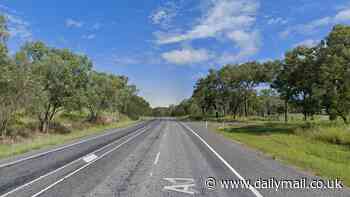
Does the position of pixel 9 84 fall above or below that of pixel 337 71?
below

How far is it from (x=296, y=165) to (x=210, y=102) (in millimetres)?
76778

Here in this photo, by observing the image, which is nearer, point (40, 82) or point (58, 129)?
point (40, 82)

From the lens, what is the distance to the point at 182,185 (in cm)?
732

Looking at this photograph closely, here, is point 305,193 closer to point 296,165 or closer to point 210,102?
point 296,165

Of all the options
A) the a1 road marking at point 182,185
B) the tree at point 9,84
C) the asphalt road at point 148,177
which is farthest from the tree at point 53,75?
the a1 road marking at point 182,185

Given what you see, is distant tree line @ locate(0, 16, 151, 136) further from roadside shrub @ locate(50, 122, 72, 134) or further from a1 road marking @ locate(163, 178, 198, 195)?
a1 road marking @ locate(163, 178, 198, 195)

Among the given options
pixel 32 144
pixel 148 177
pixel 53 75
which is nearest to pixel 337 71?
pixel 148 177

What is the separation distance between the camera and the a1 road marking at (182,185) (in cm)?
680

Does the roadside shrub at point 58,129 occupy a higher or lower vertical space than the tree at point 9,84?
lower

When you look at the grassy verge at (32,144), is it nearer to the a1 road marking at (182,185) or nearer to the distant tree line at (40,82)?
the distant tree line at (40,82)

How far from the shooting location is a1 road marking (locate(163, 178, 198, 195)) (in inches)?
268

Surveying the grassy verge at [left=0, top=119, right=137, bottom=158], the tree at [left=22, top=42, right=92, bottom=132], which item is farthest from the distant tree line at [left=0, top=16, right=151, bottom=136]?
the grassy verge at [left=0, top=119, right=137, bottom=158]

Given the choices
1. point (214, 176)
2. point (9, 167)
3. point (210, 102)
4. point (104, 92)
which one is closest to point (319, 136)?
point (214, 176)

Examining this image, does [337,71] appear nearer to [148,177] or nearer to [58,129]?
[148,177]
